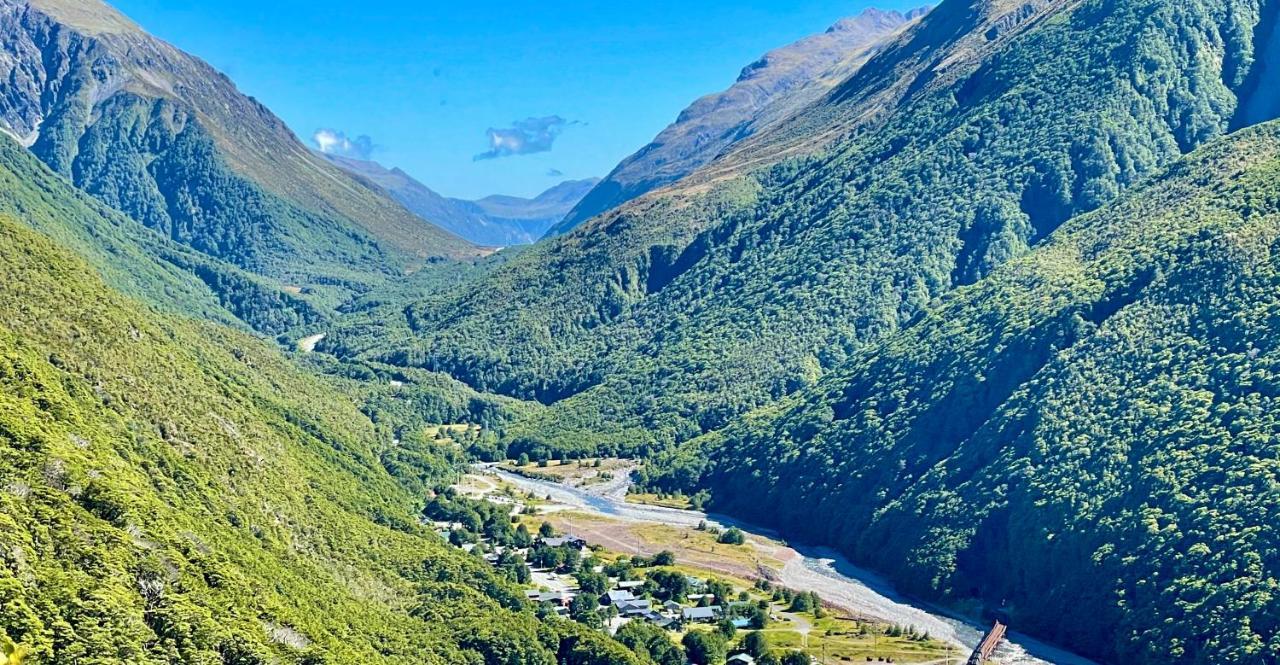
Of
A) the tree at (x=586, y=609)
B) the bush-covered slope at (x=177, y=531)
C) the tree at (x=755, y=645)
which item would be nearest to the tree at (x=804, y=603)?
the tree at (x=755, y=645)

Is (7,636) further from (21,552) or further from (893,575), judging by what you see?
(893,575)

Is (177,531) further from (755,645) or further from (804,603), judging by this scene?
(804,603)

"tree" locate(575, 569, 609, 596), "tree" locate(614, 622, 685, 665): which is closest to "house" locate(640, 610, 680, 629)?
"tree" locate(614, 622, 685, 665)

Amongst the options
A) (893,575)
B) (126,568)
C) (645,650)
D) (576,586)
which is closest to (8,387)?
(126,568)

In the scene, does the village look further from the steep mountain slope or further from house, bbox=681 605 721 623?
the steep mountain slope

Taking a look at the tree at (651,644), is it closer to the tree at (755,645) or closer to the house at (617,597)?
the tree at (755,645)

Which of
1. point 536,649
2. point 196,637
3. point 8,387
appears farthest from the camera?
point 536,649
